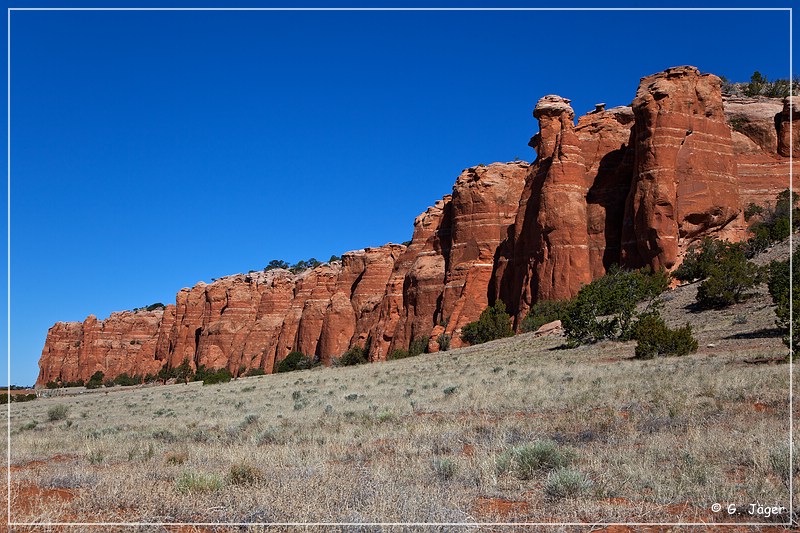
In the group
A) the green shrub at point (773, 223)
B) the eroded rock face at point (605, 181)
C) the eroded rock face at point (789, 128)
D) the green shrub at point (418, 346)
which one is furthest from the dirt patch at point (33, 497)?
the eroded rock face at point (789, 128)

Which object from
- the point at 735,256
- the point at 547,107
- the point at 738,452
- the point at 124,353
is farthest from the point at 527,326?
the point at 124,353

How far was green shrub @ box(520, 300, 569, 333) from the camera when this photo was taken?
43.9 meters

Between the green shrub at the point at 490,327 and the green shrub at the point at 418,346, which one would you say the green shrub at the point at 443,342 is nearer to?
the green shrub at the point at 490,327

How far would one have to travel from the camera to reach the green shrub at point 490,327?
4800 centimetres

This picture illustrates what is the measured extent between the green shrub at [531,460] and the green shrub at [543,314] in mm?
36474

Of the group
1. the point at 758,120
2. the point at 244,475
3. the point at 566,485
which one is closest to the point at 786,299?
the point at 566,485

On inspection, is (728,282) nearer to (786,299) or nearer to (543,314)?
(786,299)

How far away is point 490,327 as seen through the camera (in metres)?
48.4

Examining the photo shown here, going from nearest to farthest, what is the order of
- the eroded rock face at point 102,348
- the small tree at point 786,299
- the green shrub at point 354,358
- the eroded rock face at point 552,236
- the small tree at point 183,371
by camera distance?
the small tree at point 786,299 < the eroded rock face at point 552,236 < the green shrub at point 354,358 < the small tree at point 183,371 < the eroded rock face at point 102,348

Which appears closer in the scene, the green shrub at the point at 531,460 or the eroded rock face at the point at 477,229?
the green shrub at the point at 531,460

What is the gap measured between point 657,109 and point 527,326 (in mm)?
17781

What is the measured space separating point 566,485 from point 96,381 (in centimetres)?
10481

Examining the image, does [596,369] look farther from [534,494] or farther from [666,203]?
[666,203]

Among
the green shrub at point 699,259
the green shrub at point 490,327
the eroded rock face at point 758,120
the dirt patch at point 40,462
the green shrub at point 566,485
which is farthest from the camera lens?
the eroded rock face at point 758,120
